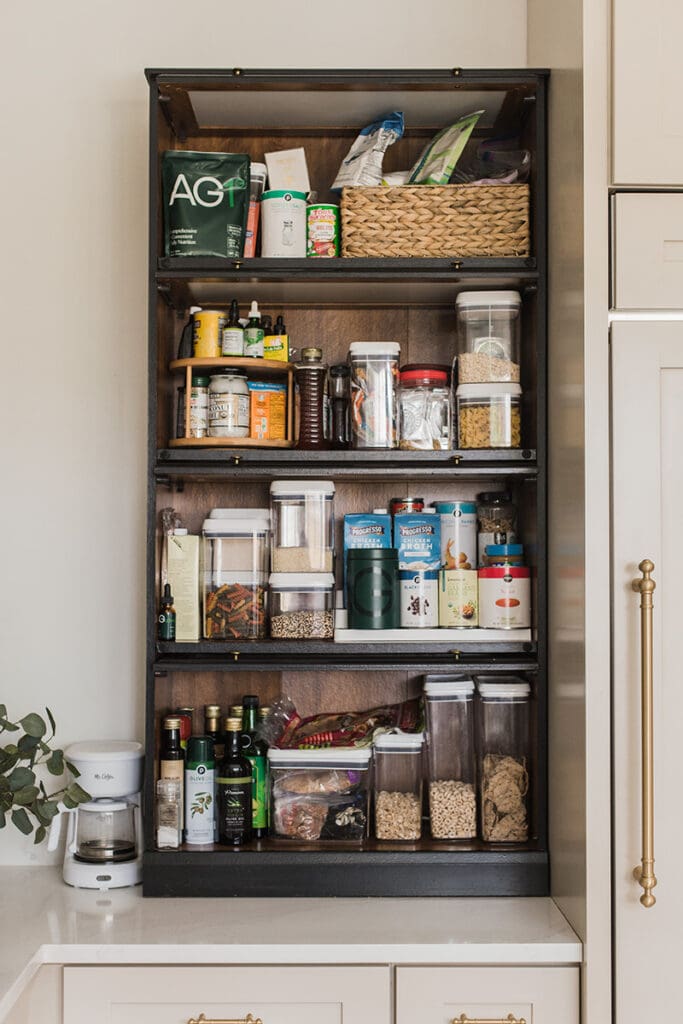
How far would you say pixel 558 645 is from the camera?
6.59 ft

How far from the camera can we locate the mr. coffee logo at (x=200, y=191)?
209 cm

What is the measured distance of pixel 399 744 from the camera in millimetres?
2117

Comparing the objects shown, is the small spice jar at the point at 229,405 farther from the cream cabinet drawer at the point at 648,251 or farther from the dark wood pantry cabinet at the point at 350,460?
the cream cabinet drawer at the point at 648,251

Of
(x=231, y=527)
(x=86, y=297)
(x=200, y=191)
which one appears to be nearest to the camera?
(x=200, y=191)

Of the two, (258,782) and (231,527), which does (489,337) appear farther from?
(258,782)

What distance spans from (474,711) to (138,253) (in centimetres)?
120

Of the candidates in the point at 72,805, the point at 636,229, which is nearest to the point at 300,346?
the point at 636,229

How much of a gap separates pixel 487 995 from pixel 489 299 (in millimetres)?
1257

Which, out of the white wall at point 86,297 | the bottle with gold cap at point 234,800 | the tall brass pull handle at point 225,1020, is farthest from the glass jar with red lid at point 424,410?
the tall brass pull handle at point 225,1020

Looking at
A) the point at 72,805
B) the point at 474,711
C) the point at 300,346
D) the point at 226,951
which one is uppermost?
the point at 300,346

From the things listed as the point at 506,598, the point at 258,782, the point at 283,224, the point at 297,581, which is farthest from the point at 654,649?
the point at 283,224

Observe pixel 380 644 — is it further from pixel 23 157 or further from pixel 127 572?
pixel 23 157

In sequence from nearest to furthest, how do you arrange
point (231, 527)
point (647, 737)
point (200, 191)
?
point (647, 737), point (200, 191), point (231, 527)

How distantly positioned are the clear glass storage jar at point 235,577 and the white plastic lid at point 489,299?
592 millimetres
